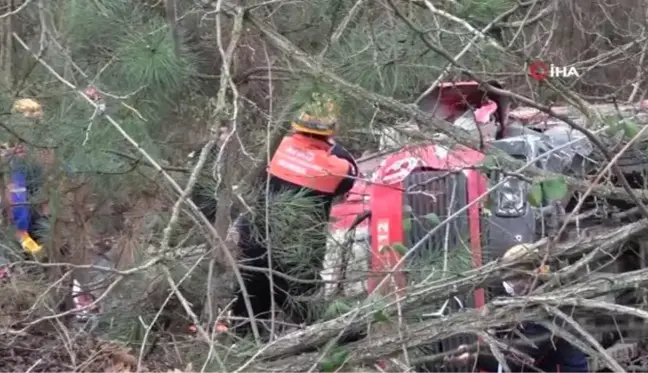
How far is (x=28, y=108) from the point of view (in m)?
3.63

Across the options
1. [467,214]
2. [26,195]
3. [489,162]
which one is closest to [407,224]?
[467,214]

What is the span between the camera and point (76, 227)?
395cm

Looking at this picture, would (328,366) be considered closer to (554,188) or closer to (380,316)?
(380,316)

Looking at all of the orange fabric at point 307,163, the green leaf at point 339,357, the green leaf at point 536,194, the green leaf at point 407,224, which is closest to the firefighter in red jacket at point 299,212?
the orange fabric at point 307,163

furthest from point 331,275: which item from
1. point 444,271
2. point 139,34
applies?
point 139,34

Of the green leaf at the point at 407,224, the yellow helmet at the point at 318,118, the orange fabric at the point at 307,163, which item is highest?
the yellow helmet at the point at 318,118

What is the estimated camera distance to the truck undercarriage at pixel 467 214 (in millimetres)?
3359

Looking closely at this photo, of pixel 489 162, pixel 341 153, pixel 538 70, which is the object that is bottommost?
pixel 341 153

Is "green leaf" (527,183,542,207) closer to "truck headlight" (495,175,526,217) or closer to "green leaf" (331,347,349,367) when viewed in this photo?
"green leaf" (331,347,349,367)

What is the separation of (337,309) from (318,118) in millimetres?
624

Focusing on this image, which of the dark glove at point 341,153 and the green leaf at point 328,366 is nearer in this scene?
the green leaf at point 328,366

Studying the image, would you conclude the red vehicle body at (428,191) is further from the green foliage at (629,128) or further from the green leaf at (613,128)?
the green foliage at (629,128)

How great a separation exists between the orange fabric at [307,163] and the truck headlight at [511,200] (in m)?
0.61

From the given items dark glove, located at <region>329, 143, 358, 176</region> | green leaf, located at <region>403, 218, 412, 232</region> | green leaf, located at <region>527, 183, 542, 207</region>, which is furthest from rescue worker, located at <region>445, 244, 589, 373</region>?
dark glove, located at <region>329, 143, 358, 176</region>
